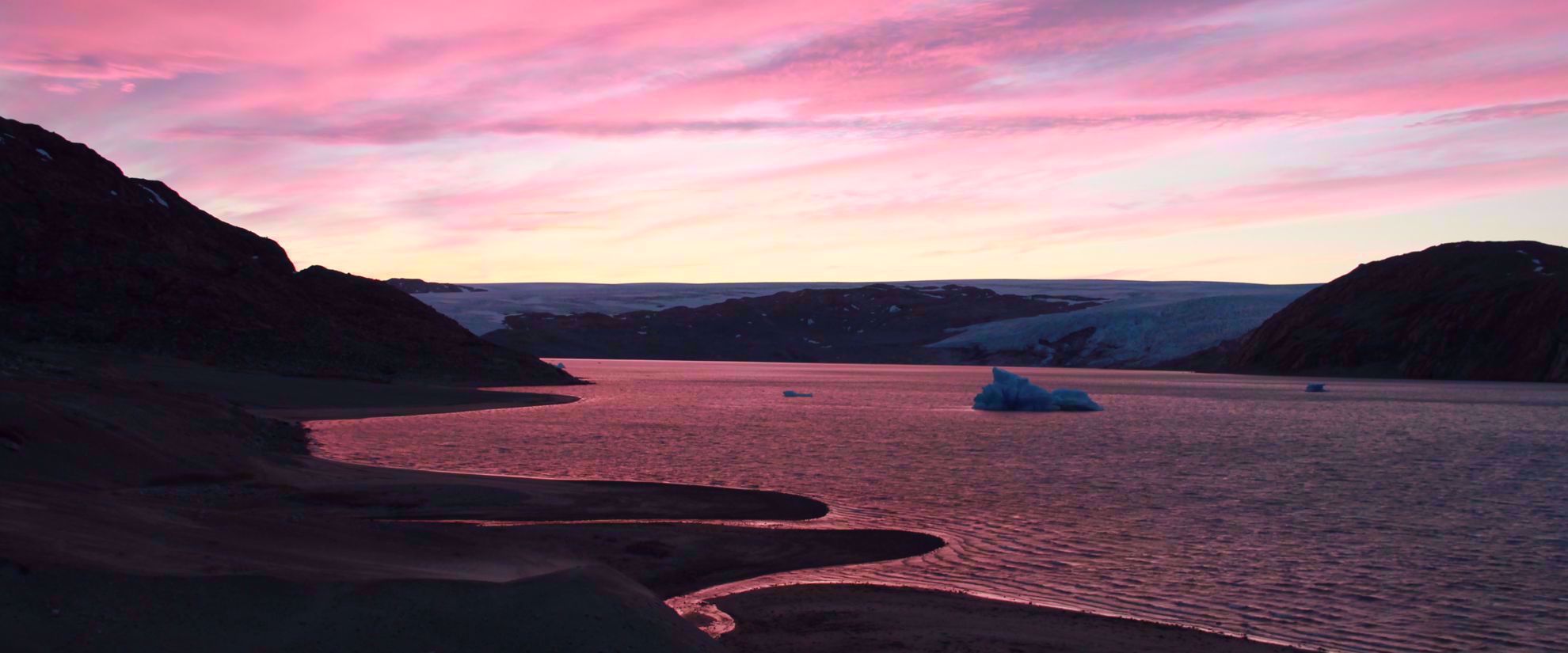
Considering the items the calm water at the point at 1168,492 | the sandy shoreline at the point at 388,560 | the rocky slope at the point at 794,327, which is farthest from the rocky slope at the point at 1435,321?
the sandy shoreline at the point at 388,560

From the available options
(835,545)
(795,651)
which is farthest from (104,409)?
(795,651)

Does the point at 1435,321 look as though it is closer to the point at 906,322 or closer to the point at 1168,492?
the point at 906,322

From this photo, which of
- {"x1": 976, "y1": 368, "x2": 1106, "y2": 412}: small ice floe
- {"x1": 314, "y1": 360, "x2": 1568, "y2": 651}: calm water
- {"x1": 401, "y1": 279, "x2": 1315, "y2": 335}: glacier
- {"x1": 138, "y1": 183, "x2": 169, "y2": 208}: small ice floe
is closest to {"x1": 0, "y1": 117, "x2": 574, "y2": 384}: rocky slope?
{"x1": 138, "y1": 183, "x2": 169, "y2": 208}: small ice floe

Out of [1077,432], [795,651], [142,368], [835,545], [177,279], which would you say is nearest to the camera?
[795,651]

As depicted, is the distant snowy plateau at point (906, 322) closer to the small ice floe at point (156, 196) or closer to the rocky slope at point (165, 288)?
the rocky slope at point (165, 288)

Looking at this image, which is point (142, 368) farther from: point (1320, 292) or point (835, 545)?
point (1320, 292)

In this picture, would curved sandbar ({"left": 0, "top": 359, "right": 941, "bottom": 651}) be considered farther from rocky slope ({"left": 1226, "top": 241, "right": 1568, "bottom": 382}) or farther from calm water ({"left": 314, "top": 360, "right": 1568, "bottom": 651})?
rocky slope ({"left": 1226, "top": 241, "right": 1568, "bottom": 382})
